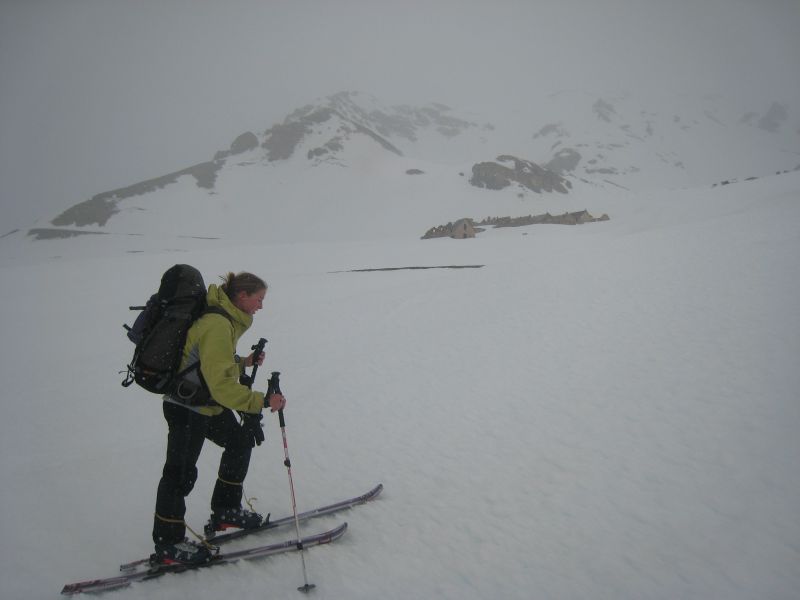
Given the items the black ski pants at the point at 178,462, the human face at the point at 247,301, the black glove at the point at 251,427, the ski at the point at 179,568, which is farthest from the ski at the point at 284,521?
the human face at the point at 247,301

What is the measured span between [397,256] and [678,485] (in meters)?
20.2

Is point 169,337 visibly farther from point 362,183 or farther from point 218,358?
point 362,183

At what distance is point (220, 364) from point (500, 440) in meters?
4.19

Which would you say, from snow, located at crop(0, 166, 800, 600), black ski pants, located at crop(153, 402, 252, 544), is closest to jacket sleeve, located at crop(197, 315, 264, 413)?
black ski pants, located at crop(153, 402, 252, 544)

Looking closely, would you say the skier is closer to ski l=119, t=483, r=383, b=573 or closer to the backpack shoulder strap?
the backpack shoulder strap

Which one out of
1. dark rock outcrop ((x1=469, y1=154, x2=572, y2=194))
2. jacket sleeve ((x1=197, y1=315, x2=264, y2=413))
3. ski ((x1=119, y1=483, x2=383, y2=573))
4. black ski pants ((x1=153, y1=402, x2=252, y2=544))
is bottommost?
ski ((x1=119, y1=483, x2=383, y2=573))

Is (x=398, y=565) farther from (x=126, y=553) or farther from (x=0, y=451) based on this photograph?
(x=0, y=451)

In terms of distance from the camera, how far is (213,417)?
3.57 m

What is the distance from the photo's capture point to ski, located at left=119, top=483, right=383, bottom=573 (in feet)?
11.9

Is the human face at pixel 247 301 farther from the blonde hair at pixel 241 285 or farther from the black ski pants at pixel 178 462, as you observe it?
the black ski pants at pixel 178 462

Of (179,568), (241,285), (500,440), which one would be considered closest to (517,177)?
(500,440)

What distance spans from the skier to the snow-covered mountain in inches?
1569

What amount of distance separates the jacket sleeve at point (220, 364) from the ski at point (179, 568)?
4.46 ft

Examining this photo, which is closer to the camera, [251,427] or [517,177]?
[251,427]
